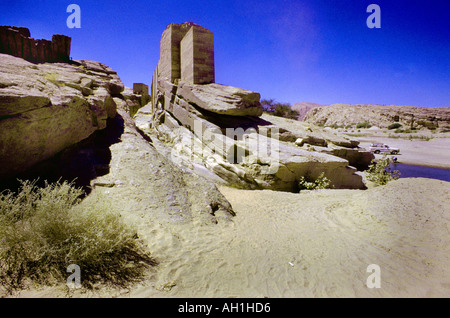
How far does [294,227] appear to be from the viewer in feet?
Answer: 14.4

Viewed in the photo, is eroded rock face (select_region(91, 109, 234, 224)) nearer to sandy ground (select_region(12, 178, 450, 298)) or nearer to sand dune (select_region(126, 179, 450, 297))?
sandy ground (select_region(12, 178, 450, 298))

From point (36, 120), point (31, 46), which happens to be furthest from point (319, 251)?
point (31, 46)

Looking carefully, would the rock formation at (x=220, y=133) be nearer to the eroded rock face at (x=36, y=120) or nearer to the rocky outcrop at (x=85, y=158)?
the rocky outcrop at (x=85, y=158)

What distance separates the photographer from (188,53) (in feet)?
33.7

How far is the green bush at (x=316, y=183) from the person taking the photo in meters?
7.34

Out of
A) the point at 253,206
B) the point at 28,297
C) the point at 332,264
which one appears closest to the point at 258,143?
the point at 253,206

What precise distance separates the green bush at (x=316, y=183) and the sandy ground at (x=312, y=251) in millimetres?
2011

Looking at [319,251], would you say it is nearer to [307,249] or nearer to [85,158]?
[307,249]

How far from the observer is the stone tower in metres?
9.92

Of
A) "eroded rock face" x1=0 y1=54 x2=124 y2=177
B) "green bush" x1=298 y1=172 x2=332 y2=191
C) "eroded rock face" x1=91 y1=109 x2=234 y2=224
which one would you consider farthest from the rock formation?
"eroded rock face" x1=0 y1=54 x2=124 y2=177

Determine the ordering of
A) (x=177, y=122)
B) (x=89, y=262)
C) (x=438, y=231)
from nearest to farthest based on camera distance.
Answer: (x=89, y=262), (x=438, y=231), (x=177, y=122)

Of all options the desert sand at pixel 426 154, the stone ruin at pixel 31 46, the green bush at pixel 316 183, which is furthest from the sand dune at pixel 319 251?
the desert sand at pixel 426 154

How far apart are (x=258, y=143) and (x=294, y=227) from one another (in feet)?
14.7

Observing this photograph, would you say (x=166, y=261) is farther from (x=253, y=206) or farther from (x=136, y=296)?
(x=253, y=206)
